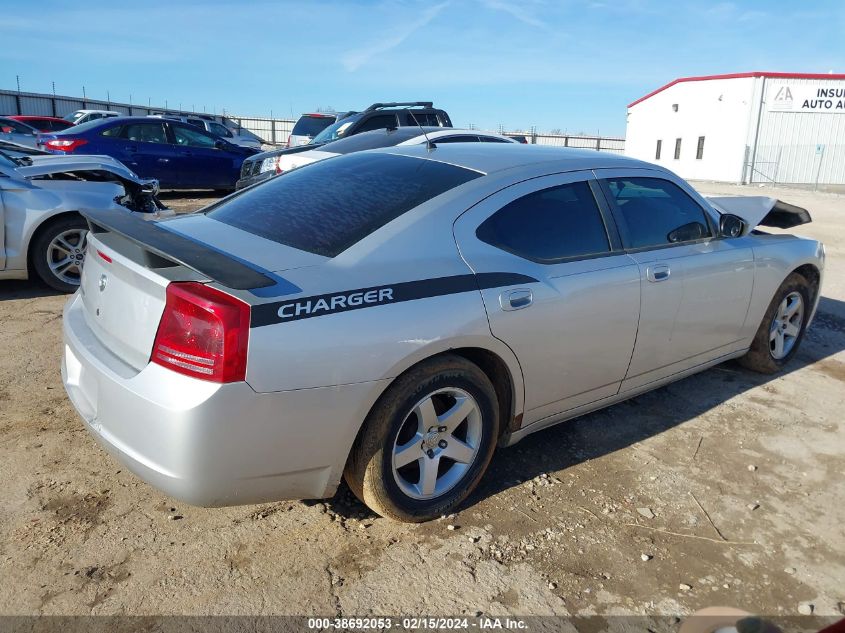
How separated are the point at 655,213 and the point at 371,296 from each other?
85.1 inches

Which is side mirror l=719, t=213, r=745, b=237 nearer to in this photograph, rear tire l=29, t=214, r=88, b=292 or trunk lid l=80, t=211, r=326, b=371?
trunk lid l=80, t=211, r=326, b=371

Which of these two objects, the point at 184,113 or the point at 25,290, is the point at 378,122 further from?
the point at 184,113

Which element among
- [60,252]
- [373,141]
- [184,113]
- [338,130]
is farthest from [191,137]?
[184,113]

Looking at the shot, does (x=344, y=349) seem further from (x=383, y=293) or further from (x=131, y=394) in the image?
(x=131, y=394)

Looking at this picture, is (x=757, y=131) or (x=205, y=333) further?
(x=757, y=131)

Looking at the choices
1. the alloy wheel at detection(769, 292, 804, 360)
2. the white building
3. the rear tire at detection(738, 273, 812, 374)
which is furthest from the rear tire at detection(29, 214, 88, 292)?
the white building

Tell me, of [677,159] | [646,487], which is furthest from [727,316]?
[677,159]

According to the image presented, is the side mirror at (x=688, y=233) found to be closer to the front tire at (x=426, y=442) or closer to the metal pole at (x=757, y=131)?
the front tire at (x=426, y=442)

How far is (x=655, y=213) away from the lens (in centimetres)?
391

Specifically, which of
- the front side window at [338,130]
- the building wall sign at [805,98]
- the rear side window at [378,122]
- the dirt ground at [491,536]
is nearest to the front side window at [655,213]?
the dirt ground at [491,536]

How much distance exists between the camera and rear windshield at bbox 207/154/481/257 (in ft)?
9.40

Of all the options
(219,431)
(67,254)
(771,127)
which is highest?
(771,127)

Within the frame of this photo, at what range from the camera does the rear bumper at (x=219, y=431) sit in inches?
88.9

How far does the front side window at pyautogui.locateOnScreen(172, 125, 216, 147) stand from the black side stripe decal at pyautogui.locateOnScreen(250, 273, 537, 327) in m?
11.5
